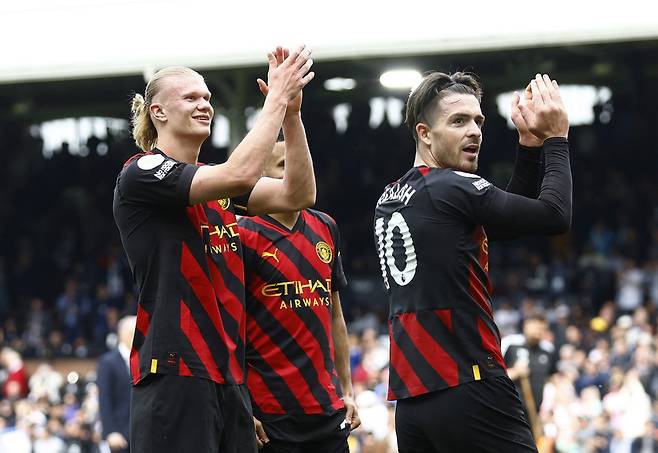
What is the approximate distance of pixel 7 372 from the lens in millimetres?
19609

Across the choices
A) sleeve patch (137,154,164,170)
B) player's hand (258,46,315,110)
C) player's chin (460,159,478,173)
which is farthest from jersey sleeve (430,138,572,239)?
sleeve patch (137,154,164,170)

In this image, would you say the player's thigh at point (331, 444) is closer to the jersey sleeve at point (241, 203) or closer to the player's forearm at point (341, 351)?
the player's forearm at point (341, 351)

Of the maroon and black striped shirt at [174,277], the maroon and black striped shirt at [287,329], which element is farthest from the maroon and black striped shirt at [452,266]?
the maroon and black striped shirt at [287,329]

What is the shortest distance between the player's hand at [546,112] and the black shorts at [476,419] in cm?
99

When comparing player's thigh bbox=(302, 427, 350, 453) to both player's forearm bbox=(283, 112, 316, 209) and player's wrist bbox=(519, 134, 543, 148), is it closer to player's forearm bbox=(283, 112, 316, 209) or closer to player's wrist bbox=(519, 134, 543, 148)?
player's forearm bbox=(283, 112, 316, 209)

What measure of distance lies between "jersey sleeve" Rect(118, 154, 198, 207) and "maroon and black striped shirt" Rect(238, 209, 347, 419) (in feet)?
4.83

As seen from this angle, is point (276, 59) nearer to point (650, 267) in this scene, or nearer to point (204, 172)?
point (204, 172)

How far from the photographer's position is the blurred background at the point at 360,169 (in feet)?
49.5

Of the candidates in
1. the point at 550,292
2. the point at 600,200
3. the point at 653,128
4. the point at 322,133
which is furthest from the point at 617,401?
the point at 322,133

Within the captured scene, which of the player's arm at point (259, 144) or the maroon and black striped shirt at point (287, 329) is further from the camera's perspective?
the maroon and black striped shirt at point (287, 329)

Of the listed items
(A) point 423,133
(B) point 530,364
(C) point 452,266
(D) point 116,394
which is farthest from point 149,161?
(B) point 530,364

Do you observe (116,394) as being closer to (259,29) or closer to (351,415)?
(351,415)

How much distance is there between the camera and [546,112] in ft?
15.8

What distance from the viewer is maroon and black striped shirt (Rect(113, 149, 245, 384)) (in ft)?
15.4
